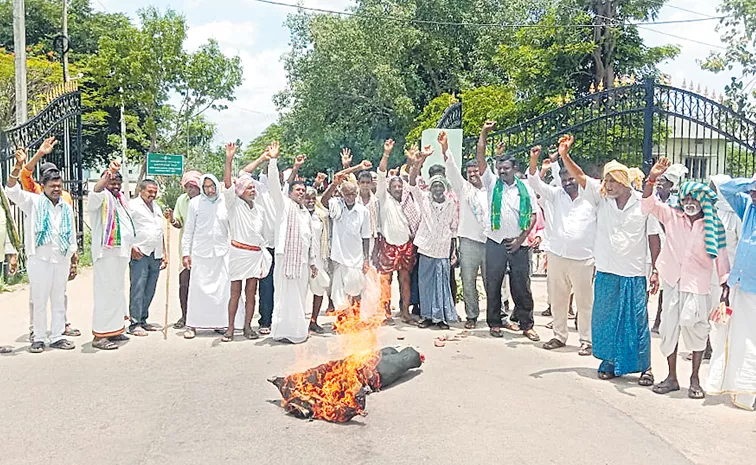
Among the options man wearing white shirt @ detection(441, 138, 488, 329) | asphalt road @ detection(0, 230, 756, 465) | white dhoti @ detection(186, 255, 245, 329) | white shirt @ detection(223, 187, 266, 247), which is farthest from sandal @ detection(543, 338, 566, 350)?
white dhoti @ detection(186, 255, 245, 329)

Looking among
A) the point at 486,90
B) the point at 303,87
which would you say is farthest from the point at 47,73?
the point at 486,90

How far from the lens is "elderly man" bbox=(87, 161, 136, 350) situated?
24.5 feet

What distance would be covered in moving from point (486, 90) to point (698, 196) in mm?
16806

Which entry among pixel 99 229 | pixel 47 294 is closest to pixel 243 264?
pixel 99 229

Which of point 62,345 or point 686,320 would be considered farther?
point 62,345

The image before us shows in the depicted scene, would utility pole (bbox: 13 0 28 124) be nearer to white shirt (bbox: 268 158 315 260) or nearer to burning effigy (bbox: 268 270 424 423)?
white shirt (bbox: 268 158 315 260)

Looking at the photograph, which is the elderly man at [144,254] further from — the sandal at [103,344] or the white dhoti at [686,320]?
the white dhoti at [686,320]

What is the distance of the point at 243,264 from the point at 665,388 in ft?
15.5

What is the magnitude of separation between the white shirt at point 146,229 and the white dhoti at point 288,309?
5.46 ft

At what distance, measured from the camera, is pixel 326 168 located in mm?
38906

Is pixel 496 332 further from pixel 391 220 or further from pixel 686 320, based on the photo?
pixel 686 320

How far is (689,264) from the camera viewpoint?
586 centimetres

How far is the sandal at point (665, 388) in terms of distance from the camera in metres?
5.98

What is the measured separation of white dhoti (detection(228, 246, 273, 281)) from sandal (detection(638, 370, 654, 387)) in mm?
4384
